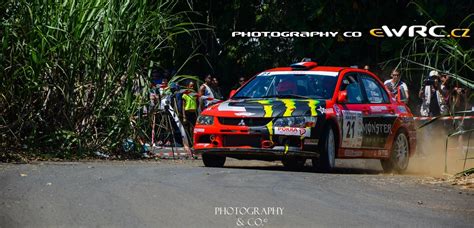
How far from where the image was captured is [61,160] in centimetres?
1516

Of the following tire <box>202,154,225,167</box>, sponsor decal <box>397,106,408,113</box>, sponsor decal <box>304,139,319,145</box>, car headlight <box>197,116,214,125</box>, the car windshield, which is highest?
the car windshield

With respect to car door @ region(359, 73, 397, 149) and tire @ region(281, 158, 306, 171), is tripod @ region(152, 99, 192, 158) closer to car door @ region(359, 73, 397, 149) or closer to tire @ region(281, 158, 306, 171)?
tire @ region(281, 158, 306, 171)

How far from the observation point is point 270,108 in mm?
14555

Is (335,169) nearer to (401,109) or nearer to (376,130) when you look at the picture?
(376,130)

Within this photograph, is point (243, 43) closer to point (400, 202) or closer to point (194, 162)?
point (194, 162)

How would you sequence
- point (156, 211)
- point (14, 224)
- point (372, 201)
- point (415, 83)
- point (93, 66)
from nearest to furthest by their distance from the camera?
1. point (14, 224)
2. point (156, 211)
3. point (372, 201)
4. point (93, 66)
5. point (415, 83)

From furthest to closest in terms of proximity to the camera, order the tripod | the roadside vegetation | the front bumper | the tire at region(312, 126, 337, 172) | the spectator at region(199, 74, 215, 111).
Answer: the spectator at region(199, 74, 215, 111), the tripod, the roadside vegetation, the tire at region(312, 126, 337, 172), the front bumper

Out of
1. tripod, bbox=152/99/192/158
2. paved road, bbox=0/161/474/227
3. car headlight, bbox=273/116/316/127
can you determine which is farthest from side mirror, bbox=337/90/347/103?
tripod, bbox=152/99/192/158

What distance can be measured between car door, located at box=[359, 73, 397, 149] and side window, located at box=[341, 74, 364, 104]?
0.16m

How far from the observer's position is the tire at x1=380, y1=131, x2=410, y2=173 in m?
16.3

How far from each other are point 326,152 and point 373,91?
2174mm

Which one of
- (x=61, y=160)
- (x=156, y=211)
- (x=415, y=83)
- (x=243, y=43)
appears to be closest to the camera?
(x=156, y=211)

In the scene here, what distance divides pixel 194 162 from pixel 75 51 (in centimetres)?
239

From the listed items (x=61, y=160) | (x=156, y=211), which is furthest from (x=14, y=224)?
(x=61, y=160)
